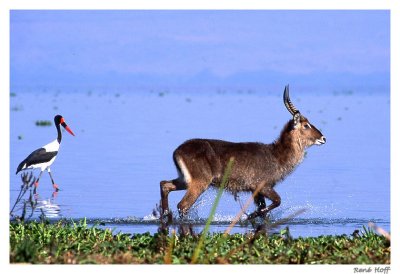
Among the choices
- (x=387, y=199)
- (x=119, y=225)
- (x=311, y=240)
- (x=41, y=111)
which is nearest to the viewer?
(x=311, y=240)

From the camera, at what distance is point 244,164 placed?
10.2 meters

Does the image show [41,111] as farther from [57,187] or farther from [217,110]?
[57,187]

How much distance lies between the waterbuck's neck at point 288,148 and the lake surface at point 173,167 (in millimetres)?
571

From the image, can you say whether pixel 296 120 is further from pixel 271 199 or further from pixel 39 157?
pixel 39 157

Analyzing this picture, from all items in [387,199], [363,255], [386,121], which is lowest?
[363,255]

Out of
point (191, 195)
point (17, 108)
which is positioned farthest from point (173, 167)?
point (17, 108)

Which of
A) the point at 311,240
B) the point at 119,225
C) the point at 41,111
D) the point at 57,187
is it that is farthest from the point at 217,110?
the point at 311,240

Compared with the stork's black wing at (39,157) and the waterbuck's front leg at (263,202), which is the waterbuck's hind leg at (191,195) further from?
the stork's black wing at (39,157)

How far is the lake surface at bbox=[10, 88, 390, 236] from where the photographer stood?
10.4m

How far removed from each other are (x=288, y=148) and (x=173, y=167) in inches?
147

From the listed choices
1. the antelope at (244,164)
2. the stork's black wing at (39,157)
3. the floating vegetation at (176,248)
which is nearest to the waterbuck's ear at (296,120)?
the antelope at (244,164)

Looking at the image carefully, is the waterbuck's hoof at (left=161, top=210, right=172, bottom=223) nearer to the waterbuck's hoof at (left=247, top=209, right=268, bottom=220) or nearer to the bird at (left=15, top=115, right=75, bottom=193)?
the waterbuck's hoof at (left=247, top=209, right=268, bottom=220)
